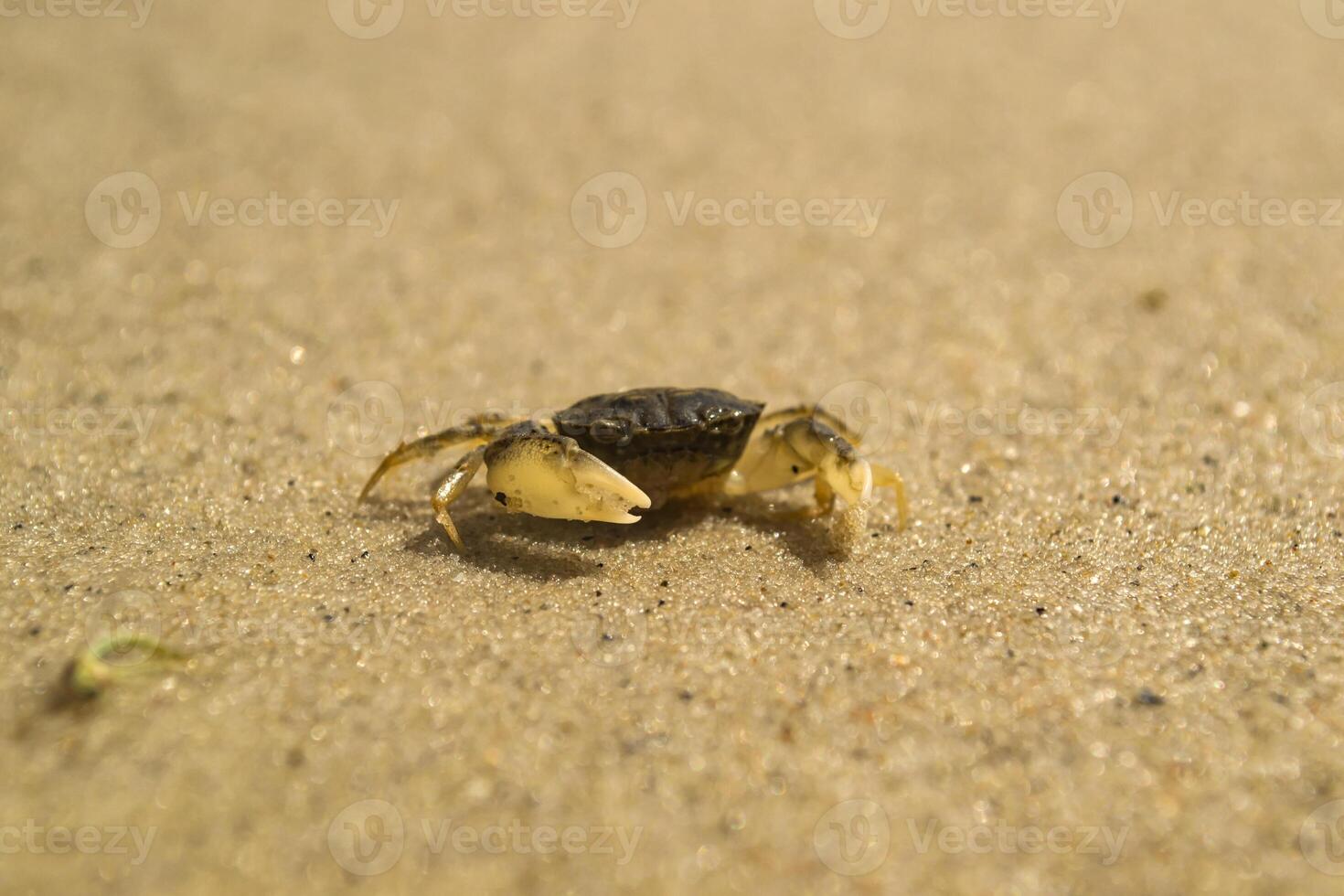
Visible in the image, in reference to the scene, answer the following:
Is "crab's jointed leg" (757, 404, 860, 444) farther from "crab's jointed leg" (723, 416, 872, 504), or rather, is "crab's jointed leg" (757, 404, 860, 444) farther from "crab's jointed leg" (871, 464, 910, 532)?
"crab's jointed leg" (871, 464, 910, 532)

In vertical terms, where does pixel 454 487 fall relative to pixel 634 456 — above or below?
below

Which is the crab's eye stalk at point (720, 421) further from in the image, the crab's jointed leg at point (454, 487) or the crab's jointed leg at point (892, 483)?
the crab's jointed leg at point (454, 487)

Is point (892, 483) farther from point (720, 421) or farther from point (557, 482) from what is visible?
point (557, 482)

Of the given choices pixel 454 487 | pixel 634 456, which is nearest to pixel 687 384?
pixel 634 456

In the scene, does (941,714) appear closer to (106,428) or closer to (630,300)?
(630,300)

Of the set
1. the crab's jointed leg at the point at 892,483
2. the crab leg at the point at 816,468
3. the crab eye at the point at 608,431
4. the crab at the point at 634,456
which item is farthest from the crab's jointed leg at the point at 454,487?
the crab's jointed leg at the point at 892,483

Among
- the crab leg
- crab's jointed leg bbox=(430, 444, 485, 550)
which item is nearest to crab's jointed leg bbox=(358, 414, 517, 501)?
crab's jointed leg bbox=(430, 444, 485, 550)
